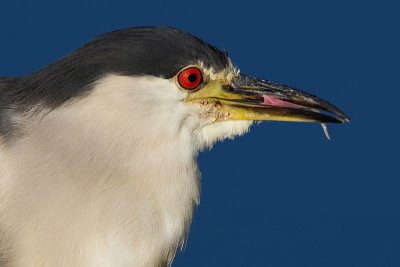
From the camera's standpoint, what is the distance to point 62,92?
92.3 inches

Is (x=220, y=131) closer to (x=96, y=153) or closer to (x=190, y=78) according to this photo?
(x=190, y=78)

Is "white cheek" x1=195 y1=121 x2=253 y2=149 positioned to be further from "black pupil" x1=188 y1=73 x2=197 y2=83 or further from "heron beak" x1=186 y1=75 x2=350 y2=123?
"black pupil" x1=188 y1=73 x2=197 y2=83

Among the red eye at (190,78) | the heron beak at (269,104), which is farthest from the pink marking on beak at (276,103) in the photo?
the red eye at (190,78)

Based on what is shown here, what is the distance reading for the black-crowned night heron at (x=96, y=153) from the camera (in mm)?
2352

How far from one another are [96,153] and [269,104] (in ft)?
2.02

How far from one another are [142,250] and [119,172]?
240 millimetres

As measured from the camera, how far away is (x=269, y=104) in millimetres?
2660

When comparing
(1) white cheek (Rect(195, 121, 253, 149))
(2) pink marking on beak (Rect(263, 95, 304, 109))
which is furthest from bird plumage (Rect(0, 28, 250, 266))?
(2) pink marking on beak (Rect(263, 95, 304, 109))

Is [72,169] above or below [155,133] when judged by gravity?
below

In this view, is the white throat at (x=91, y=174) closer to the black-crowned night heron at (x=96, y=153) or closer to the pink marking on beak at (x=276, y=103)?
the black-crowned night heron at (x=96, y=153)

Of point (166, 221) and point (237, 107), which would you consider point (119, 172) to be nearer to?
point (166, 221)

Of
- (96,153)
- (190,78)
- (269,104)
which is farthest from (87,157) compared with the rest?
(269,104)

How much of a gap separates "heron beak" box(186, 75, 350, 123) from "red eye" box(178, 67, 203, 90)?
138 millimetres

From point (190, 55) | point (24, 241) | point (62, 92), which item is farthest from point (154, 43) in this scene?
point (24, 241)
